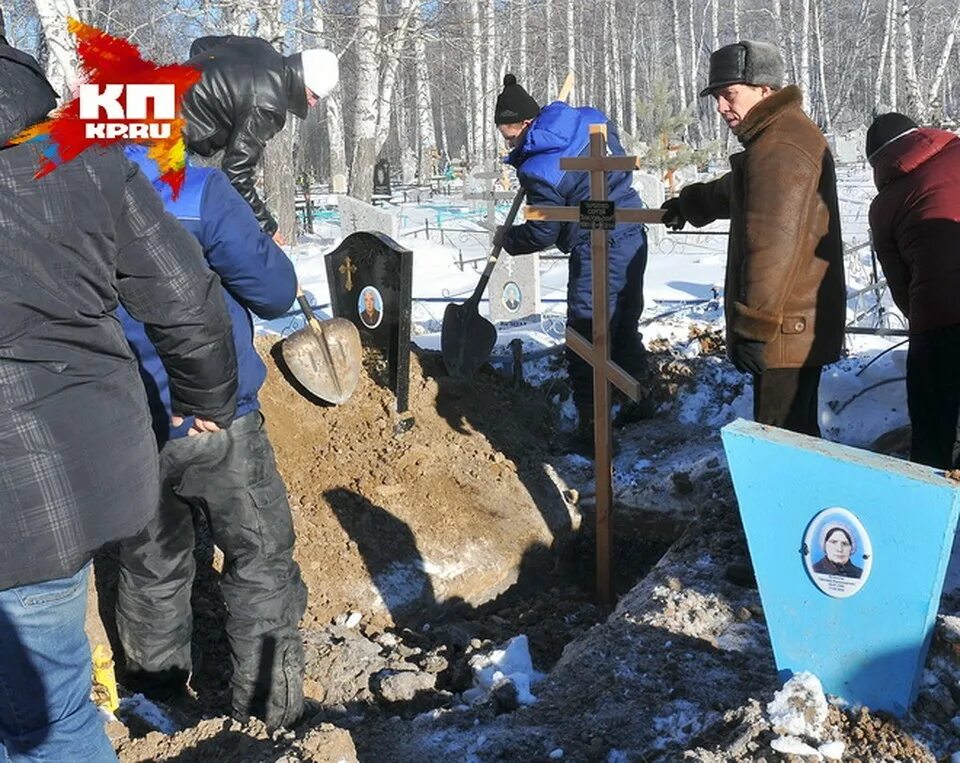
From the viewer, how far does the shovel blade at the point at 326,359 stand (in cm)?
512

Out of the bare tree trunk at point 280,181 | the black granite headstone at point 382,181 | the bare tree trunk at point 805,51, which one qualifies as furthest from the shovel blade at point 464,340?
the bare tree trunk at point 805,51

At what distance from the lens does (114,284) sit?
6.94 ft

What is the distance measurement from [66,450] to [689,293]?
8.37m

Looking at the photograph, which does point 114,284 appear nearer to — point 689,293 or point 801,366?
point 801,366

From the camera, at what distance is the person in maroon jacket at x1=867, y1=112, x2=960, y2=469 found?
3.58 meters

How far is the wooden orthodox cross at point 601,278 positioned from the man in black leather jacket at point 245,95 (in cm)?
121

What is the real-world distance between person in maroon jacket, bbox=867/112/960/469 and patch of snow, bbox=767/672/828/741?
159 centimetres

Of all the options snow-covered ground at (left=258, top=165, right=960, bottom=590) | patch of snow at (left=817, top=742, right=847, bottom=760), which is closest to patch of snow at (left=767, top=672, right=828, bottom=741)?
patch of snow at (left=817, top=742, right=847, bottom=760)

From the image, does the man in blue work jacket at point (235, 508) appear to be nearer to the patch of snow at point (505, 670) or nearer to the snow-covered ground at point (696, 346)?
the patch of snow at point (505, 670)

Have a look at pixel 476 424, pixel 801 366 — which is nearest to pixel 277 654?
pixel 801 366

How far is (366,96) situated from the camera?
15.0 m

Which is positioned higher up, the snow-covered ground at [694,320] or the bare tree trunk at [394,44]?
the bare tree trunk at [394,44]

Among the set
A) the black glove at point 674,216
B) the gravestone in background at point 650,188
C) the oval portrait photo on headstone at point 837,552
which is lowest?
the oval portrait photo on headstone at point 837,552

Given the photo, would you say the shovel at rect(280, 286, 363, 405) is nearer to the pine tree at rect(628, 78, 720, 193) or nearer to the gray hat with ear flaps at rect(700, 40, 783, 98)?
the gray hat with ear flaps at rect(700, 40, 783, 98)
